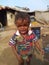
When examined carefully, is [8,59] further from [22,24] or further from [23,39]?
[22,24]

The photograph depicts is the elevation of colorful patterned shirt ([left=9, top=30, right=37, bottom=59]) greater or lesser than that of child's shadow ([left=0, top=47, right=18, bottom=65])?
greater

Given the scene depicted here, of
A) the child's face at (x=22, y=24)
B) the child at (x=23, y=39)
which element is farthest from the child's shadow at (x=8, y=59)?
the child's face at (x=22, y=24)

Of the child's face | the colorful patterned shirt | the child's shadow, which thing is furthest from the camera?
the child's shadow

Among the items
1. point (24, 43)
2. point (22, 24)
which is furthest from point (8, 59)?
point (22, 24)

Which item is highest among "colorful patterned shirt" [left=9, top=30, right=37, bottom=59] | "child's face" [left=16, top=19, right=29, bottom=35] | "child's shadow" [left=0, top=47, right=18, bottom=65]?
"child's face" [left=16, top=19, right=29, bottom=35]

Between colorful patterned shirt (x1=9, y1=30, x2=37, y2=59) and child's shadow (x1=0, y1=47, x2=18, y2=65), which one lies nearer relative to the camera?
colorful patterned shirt (x1=9, y1=30, x2=37, y2=59)

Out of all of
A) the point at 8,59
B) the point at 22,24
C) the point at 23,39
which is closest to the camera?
the point at 22,24

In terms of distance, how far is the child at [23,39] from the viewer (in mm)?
4121

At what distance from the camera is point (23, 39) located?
4219mm

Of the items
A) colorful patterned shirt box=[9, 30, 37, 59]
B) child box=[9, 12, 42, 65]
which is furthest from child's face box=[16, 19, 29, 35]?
colorful patterned shirt box=[9, 30, 37, 59]

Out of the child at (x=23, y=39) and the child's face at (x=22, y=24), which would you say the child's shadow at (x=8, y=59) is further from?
the child's face at (x=22, y=24)

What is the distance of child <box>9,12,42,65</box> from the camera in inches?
162

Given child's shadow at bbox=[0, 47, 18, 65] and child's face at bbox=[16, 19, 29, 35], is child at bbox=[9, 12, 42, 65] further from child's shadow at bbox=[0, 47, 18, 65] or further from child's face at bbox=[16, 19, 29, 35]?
child's shadow at bbox=[0, 47, 18, 65]

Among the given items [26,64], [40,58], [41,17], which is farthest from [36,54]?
[41,17]
